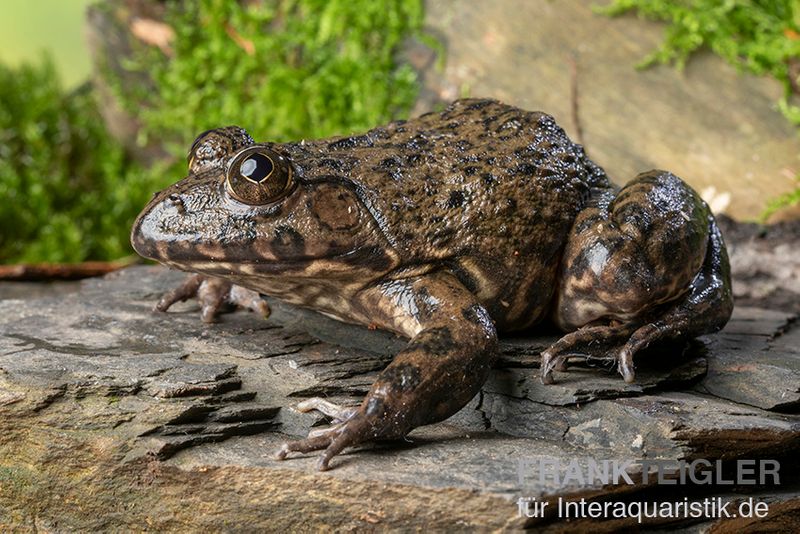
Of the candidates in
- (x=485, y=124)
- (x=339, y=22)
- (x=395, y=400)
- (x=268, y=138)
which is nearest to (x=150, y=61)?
(x=268, y=138)

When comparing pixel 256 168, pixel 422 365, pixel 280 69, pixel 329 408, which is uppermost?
pixel 280 69

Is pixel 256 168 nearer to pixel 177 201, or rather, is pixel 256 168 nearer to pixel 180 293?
pixel 177 201

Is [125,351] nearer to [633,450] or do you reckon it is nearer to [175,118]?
[633,450]

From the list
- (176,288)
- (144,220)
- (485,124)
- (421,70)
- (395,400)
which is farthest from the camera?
(421,70)

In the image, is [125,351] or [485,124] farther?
[485,124]

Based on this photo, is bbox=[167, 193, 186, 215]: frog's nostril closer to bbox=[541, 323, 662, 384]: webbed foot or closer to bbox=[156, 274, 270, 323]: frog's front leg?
bbox=[156, 274, 270, 323]: frog's front leg

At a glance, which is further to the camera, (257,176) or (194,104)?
(194,104)

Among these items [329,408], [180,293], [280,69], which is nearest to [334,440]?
[329,408]
